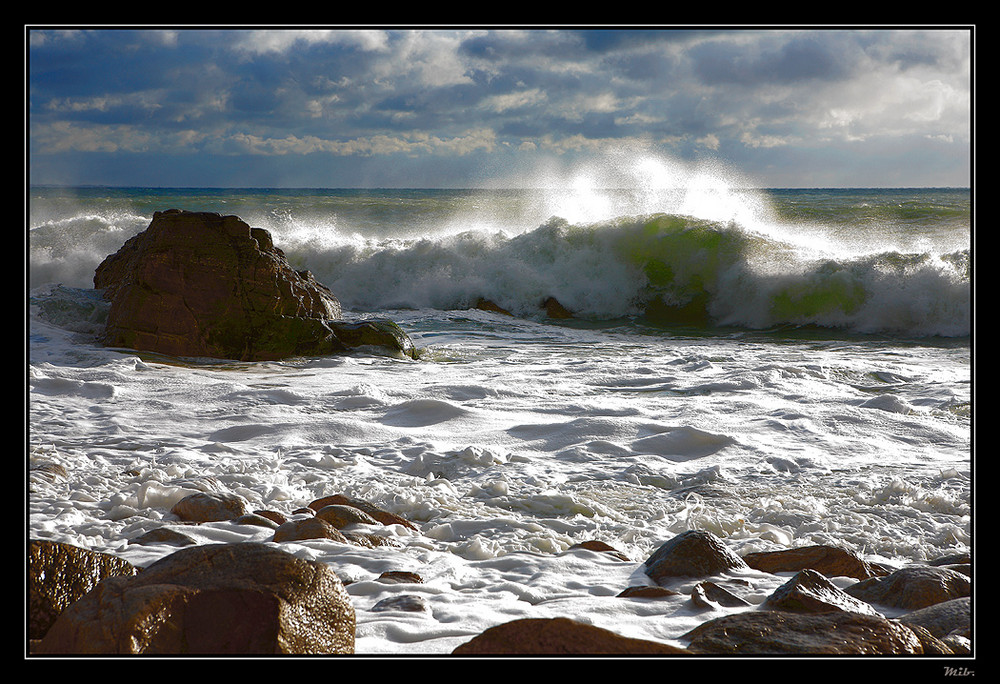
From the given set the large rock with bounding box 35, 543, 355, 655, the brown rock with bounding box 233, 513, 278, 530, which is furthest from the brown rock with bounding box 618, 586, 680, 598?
the brown rock with bounding box 233, 513, 278, 530

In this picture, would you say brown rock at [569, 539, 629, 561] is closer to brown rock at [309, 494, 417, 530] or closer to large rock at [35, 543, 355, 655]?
brown rock at [309, 494, 417, 530]

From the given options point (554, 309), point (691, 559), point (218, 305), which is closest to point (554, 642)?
point (691, 559)

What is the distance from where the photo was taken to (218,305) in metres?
7.13

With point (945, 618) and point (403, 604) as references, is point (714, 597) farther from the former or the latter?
point (403, 604)

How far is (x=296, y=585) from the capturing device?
1.88 meters

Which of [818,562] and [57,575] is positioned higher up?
[57,575]

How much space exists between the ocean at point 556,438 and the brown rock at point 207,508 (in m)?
0.08

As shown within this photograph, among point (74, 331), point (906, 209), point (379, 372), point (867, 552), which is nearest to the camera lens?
point (867, 552)

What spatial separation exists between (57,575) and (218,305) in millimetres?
5380

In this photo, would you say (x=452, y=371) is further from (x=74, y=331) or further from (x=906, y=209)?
(x=906, y=209)

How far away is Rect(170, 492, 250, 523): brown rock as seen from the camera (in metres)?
3.12

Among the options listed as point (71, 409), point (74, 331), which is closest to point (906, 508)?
point (71, 409)
